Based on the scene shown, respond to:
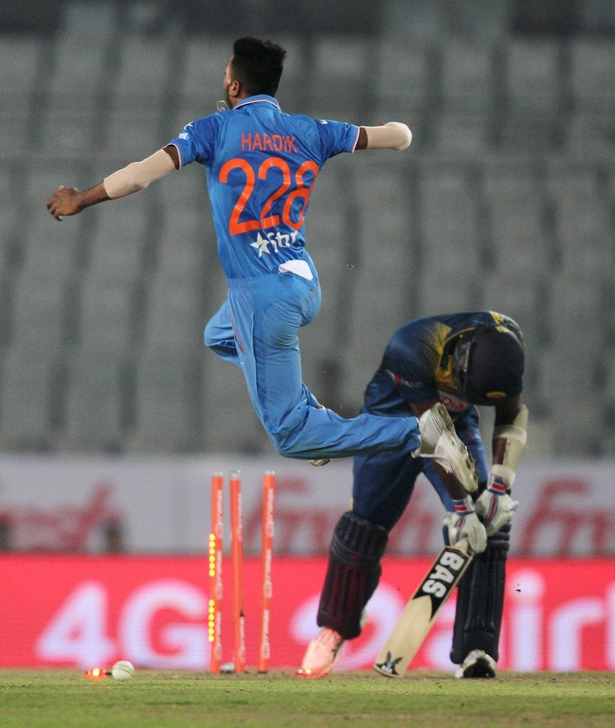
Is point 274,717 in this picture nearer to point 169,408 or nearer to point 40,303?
point 169,408

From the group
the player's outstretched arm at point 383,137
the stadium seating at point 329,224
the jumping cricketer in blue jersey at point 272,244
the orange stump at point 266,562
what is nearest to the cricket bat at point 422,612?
the orange stump at point 266,562

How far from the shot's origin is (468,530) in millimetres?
4980

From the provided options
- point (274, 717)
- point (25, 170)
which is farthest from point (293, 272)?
point (25, 170)

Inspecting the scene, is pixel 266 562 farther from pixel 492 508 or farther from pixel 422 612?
pixel 492 508

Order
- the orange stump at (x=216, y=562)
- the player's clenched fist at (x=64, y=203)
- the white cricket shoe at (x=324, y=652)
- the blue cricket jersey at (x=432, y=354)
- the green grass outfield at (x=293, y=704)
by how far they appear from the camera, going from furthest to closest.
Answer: the white cricket shoe at (x=324, y=652) → the orange stump at (x=216, y=562) → the blue cricket jersey at (x=432, y=354) → the player's clenched fist at (x=64, y=203) → the green grass outfield at (x=293, y=704)

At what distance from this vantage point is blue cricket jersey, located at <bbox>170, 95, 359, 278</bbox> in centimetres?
431

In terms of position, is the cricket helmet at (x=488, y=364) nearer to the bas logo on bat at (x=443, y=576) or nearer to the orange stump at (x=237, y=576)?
the bas logo on bat at (x=443, y=576)

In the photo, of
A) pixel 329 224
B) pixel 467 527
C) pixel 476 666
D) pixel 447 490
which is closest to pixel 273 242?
pixel 447 490

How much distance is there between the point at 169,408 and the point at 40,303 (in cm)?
215

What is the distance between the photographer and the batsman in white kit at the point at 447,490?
4754 mm

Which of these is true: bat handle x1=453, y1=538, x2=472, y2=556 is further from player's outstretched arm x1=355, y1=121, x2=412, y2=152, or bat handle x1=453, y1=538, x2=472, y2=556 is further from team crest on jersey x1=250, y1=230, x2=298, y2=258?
player's outstretched arm x1=355, y1=121, x2=412, y2=152

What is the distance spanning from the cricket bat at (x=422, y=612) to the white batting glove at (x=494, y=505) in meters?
0.14

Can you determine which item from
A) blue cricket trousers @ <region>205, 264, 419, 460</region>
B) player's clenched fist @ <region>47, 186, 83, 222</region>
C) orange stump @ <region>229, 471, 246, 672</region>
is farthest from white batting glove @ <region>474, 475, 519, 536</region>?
player's clenched fist @ <region>47, 186, 83, 222</region>

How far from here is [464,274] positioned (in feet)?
43.1
